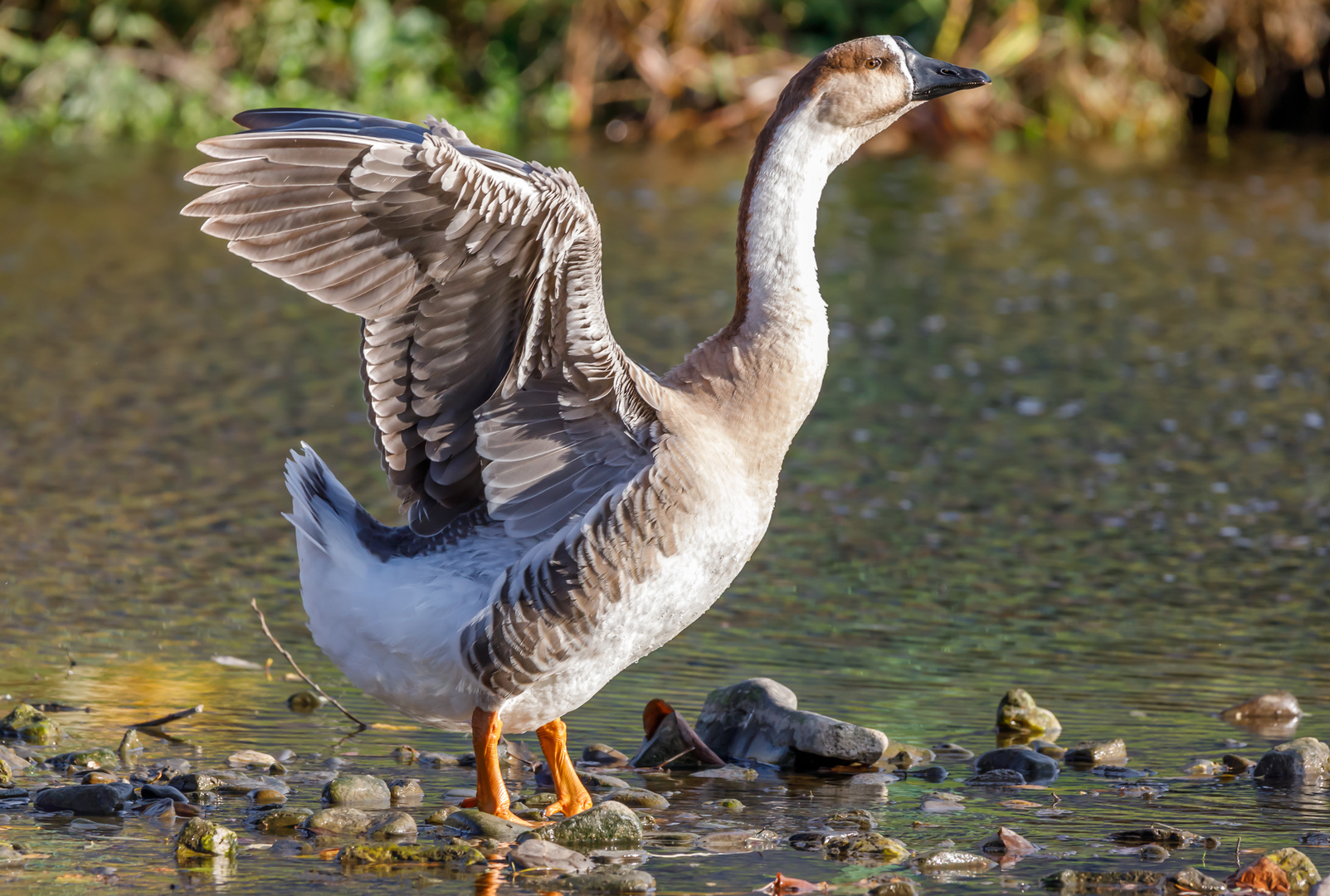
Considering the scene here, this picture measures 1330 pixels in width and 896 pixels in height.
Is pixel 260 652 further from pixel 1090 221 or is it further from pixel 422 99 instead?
pixel 422 99

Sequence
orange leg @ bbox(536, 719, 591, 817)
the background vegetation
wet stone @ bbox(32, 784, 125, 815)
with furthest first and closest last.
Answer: the background vegetation, orange leg @ bbox(536, 719, 591, 817), wet stone @ bbox(32, 784, 125, 815)

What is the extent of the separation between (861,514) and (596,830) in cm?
465

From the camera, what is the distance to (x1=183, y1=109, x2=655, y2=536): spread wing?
4836mm

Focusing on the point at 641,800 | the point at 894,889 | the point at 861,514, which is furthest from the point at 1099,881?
the point at 861,514

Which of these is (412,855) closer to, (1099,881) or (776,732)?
(776,732)

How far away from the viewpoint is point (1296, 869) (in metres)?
4.70

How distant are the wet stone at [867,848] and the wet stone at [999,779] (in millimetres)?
841

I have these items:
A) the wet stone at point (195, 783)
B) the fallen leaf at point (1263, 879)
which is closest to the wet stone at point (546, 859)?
the wet stone at point (195, 783)

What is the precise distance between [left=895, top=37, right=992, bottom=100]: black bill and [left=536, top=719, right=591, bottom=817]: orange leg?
8.02 ft

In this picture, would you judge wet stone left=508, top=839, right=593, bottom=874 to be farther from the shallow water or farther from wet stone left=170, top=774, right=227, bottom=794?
wet stone left=170, top=774, right=227, bottom=794

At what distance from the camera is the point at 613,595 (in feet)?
16.8

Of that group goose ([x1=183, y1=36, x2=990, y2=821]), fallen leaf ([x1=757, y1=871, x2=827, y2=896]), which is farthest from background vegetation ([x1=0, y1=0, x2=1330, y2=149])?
fallen leaf ([x1=757, y1=871, x2=827, y2=896])

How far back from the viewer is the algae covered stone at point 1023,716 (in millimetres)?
6297

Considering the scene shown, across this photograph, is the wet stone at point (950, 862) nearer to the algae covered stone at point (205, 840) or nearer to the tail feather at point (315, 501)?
the algae covered stone at point (205, 840)
